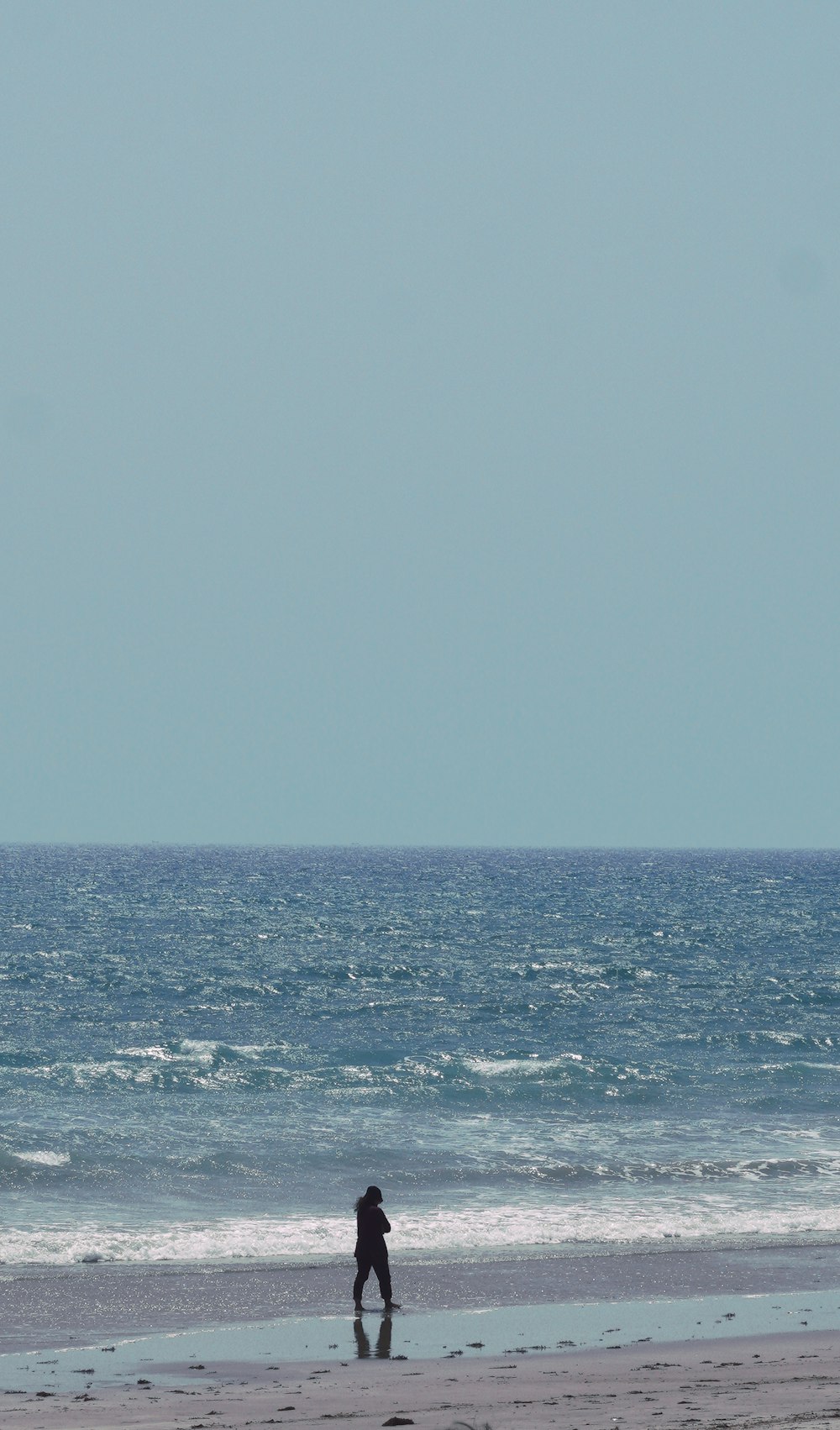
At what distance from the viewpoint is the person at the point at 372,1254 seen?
17.5 m

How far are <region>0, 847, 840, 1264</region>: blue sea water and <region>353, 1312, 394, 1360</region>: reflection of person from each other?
3.57 metres

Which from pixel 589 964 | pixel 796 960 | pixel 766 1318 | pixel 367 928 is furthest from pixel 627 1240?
pixel 367 928

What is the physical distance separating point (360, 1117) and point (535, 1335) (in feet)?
44.8

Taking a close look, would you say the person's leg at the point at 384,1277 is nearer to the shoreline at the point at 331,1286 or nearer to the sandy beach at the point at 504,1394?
the shoreline at the point at 331,1286

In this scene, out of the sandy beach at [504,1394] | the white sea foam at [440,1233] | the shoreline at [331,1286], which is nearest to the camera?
the sandy beach at [504,1394]

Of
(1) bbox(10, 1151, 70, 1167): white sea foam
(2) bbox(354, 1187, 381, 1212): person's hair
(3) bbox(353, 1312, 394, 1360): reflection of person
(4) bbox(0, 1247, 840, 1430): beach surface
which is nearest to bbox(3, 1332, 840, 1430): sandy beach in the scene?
(4) bbox(0, 1247, 840, 1430): beach surface

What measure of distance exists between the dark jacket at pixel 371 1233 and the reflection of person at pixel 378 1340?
71 cm

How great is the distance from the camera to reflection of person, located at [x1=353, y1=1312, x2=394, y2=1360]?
15.6 metres

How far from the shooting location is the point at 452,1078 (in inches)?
1341

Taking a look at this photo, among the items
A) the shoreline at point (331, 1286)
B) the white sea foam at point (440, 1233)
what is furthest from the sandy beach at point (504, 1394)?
the white sea foam at point (440, 1233)

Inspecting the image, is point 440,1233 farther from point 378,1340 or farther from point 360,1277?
point 378,1340

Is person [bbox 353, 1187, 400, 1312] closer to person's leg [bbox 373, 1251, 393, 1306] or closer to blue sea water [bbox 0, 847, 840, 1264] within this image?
person's leg [bbox 373, 1251, 393, 1306]

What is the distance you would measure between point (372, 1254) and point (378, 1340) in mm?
1457

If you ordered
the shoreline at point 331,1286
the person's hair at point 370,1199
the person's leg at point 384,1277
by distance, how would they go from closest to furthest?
the shoreline at point 331,1286, the person's leg at point 384,1277, the person's hair at point 370,1199
